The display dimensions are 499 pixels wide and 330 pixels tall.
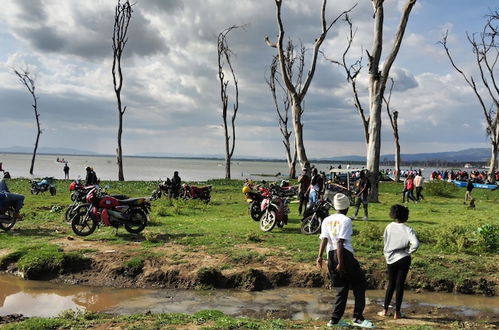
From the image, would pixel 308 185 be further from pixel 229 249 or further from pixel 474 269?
pixel 474 269

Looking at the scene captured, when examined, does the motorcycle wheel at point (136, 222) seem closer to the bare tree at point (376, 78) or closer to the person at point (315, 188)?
the person at point (315, 188)

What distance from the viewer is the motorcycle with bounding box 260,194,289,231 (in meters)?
13.7

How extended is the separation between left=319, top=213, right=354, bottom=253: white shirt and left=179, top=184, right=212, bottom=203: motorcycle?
53.1ft

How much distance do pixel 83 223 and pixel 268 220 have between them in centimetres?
542

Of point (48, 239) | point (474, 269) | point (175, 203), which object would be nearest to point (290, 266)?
point (474, 269)

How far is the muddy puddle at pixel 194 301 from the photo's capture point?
7.56 m

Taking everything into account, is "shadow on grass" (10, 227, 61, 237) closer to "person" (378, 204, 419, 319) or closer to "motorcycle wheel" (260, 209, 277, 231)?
"motorcycle wheel" (260, 209, 277, 231)

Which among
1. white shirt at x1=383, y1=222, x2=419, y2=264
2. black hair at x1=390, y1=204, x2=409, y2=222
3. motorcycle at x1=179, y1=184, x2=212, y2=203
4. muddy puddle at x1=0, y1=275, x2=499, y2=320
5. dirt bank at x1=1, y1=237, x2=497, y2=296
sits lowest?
muddy puddle at x1=0, y1=275, x2=499, y2=320

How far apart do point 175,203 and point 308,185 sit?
5.83 m

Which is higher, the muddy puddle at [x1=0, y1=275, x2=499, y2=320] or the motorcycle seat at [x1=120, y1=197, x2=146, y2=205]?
the motorcycle seat at [x1=120, y1=197, x2=146, y2=205]

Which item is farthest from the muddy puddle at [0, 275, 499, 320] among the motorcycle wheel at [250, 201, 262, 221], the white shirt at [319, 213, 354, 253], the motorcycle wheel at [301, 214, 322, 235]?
the motorcycle wheel at [250, 201, 262, 221]

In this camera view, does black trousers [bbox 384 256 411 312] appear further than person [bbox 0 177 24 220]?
No

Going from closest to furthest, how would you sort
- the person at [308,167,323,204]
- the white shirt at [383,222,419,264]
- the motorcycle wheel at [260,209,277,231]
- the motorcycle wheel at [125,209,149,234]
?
the white shirt at [383,222,419,264]
the motorcycle wheel at [125,209,149,234]
the motorcycle wheel at [260,209,277,231]
the person at [308,167,323,204]

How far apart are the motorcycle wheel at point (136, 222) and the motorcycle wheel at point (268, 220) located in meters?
3.59
